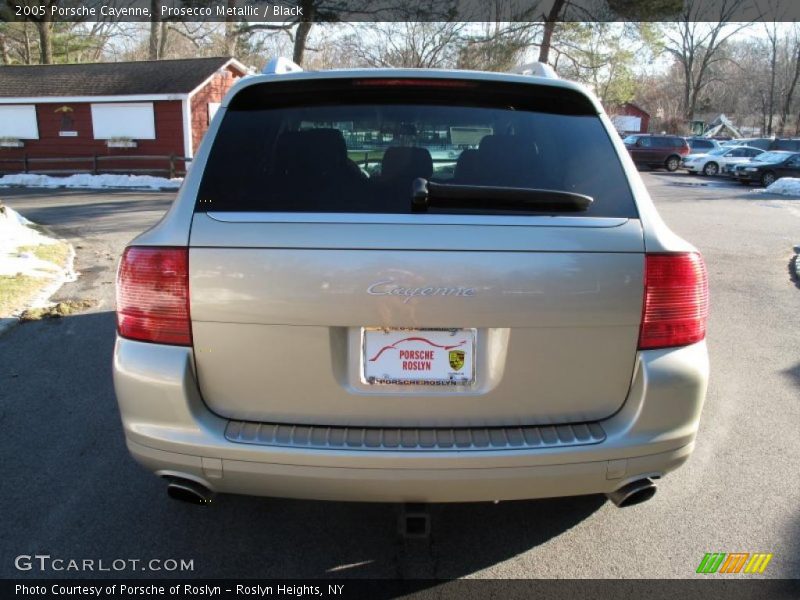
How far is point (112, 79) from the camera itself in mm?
24984

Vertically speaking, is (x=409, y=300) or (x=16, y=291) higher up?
(x=409, y=300)

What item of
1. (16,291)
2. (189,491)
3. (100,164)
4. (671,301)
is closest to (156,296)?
(189,491)

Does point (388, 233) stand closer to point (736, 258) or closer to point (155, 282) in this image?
point (155, 282)

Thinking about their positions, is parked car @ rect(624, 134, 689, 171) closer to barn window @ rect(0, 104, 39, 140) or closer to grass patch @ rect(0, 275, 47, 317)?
barn window @ rect(0, 104, 39, 140)

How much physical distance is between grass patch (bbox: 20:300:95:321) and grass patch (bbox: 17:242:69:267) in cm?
209

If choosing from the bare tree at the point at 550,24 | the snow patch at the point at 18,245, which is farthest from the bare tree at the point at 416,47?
the snow patch at the point at 18,245

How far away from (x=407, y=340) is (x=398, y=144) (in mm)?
1002

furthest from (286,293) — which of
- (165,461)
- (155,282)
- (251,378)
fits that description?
(165,461)

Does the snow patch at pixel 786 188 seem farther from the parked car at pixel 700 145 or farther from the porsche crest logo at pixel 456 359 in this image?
the porsche crest logo at pixel 456 359

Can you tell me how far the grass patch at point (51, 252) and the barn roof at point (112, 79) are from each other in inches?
615

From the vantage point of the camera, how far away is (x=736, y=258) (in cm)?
995

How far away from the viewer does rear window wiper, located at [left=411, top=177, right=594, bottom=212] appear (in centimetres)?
225

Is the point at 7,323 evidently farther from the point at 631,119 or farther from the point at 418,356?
the point at 631,119

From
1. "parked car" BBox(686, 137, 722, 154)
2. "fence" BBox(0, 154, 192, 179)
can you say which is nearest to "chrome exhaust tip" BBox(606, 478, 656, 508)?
"fence" BBox(0, 154, 192, 179)
